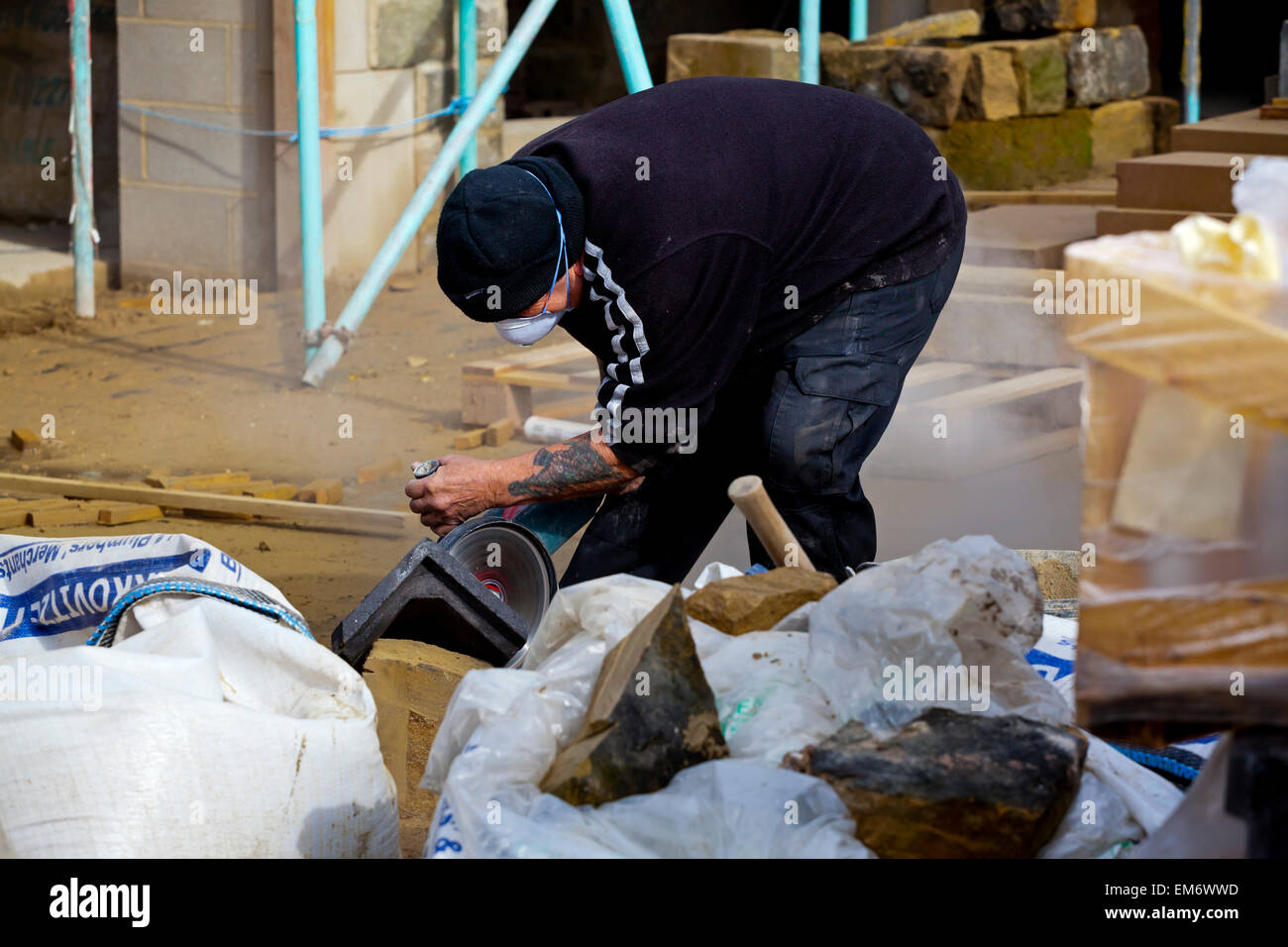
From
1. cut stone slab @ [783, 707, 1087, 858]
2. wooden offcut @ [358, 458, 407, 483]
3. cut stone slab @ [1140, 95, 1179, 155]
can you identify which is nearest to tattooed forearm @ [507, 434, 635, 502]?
cut stone slab @ [783, 707, 1087, 858]

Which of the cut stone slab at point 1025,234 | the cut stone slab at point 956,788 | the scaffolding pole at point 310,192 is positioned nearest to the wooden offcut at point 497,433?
the scaffolding pole at point 310,192

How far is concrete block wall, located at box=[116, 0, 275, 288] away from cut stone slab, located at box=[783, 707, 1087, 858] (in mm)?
6447

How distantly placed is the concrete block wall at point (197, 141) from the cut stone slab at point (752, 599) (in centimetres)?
591

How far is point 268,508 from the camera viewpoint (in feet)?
15.0

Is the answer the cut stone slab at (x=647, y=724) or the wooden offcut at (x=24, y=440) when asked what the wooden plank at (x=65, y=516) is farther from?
the cut stone slab at (x=647, y=724)

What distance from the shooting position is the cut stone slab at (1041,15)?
8.05m

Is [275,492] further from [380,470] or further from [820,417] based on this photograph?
[820,417]

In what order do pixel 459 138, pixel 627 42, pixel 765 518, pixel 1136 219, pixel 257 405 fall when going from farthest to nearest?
pixel 257 405, pixel 459 138, pixel 627 42, pixel 1136 219, pixel 765 518

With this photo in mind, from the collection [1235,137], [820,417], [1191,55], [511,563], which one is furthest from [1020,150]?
[511,563]
